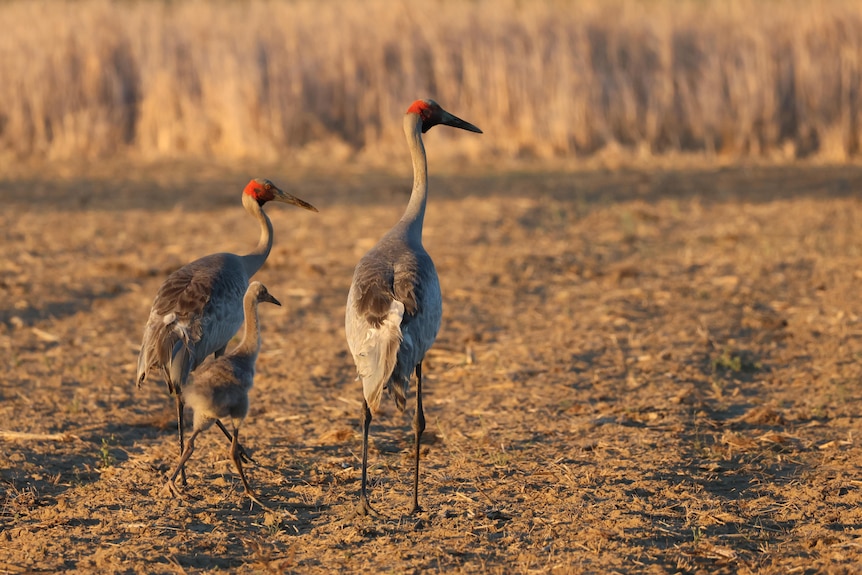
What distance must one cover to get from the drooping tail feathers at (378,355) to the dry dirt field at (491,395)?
23.2 inches

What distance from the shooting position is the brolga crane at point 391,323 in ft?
17.1

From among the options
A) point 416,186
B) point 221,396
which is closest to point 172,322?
point 221,396

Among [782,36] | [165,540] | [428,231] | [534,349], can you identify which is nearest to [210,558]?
[165,540]

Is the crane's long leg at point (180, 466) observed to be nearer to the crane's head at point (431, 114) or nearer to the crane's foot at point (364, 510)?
the crane's foot at point (364, 510)

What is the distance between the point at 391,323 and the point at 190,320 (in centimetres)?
117

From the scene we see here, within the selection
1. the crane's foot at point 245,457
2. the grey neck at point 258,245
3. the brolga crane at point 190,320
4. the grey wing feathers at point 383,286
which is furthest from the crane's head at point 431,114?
the crane's foot at point 245,457

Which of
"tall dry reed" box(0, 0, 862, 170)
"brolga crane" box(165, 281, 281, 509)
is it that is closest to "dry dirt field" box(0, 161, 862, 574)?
"brolga crane" box(165, 281, 281, 509)

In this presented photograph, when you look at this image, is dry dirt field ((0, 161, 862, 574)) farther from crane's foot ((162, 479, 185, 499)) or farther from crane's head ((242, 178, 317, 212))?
crane's head ((242, 178, 317, 212))

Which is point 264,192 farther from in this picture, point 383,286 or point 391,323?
point 391,323

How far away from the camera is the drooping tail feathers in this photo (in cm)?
517

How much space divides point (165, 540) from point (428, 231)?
6.63 m

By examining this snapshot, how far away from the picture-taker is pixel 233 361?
18.2 ft

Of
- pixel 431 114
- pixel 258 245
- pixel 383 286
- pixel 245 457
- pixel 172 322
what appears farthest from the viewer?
pixel 258 245

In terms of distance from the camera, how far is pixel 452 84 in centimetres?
1529
